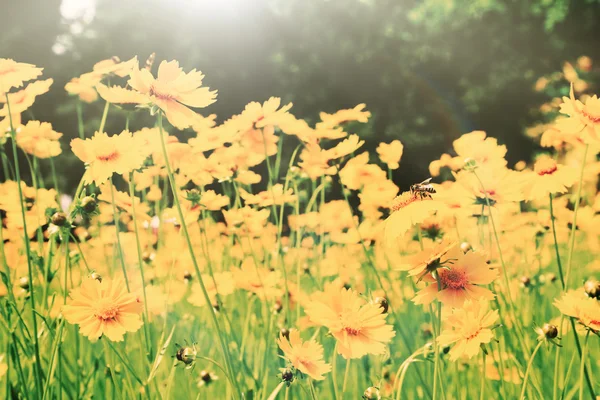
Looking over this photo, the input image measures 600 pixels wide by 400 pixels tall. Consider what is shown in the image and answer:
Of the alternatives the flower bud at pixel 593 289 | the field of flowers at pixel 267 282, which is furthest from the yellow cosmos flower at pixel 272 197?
the flower bud at pixel 593 289

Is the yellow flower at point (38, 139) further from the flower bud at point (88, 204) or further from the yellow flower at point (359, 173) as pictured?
the yellow flower at point (359, 173)

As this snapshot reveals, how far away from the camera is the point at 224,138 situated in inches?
37.5

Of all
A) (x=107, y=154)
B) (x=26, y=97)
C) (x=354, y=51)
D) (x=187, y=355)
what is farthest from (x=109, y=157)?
(x=354, y=51)

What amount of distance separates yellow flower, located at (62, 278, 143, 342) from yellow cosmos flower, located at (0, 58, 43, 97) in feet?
0.88

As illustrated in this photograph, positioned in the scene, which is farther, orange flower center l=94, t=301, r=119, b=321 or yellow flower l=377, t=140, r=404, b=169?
yellow flower l=377, t=140, r=404, b=169

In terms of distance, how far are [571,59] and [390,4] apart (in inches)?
98.4

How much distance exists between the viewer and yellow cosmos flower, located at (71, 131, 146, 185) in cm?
59

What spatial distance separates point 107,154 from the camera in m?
0.61

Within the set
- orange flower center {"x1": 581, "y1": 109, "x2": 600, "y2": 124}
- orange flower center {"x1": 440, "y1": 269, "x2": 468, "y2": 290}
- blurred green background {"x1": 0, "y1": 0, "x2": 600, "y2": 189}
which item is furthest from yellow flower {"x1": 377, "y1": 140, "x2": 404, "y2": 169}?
blurred green background {"x1": 0, "y1": 0, "x2": 600, "y2": 189}

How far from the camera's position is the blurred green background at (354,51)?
632 centimetres

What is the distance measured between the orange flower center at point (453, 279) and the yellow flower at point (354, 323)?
0.07 m

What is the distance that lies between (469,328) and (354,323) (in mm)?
112

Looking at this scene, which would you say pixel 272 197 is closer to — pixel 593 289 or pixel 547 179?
pixel 547 179

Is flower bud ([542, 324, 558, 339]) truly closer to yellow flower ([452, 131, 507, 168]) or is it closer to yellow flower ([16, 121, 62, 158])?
yellow flower ([452, 131, 507, 168])
